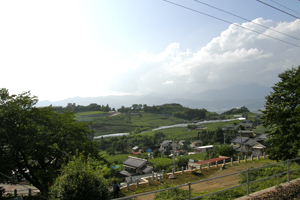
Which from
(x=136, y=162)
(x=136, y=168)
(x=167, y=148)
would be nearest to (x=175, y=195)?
(x=136, y=168)

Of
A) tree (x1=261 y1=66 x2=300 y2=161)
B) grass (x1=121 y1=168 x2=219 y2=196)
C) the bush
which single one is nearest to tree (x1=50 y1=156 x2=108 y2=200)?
the bush

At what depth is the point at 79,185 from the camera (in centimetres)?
675

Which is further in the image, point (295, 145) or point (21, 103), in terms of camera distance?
point (21, 103)

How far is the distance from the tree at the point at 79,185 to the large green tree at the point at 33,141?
459 centimetres

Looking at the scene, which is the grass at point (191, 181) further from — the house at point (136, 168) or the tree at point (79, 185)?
the house at point (136, 168)

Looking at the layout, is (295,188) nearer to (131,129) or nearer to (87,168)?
(87,168)

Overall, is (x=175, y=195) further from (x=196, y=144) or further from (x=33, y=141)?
(x=196, y=144)

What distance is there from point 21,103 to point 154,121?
123307 mm

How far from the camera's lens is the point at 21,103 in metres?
14.3

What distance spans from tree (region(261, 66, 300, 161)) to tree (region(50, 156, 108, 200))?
12272mm

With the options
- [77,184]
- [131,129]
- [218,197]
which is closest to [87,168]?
[77,184]

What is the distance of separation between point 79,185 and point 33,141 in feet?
25.2

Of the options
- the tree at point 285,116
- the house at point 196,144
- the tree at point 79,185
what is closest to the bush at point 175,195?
the tree at point 79,185

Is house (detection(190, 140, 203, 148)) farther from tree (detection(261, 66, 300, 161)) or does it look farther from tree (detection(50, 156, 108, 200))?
tree (detection(50, 156, 108, 200))
